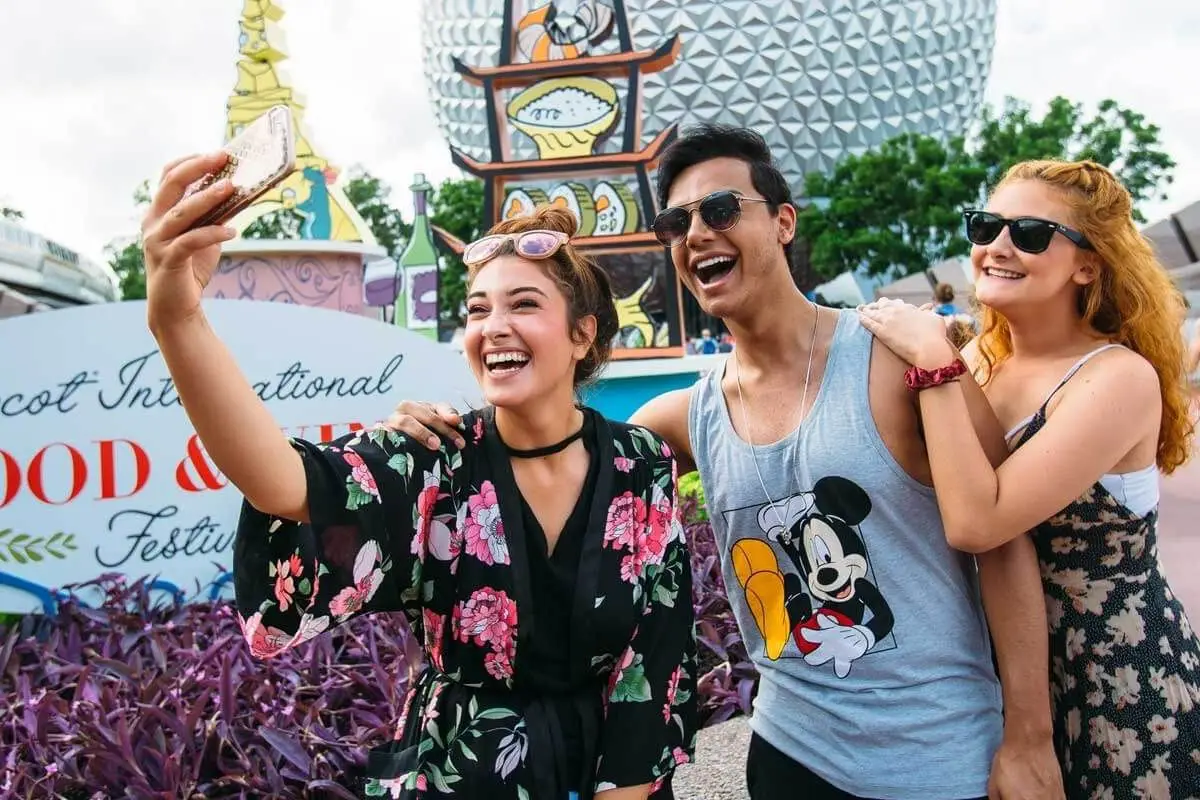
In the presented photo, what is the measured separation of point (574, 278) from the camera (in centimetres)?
202

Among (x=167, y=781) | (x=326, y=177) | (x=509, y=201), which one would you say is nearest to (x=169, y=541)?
(x=167, y=781)

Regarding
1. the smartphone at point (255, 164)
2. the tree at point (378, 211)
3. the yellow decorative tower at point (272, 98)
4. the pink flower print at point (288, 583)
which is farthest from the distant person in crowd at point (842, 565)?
the tree at point (378, 211)

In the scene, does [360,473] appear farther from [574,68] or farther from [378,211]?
[378,211]

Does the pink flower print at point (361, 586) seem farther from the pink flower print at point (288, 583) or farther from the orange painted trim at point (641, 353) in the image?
the orange painted trim at point (641, 353)

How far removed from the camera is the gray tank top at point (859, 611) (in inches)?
70.9

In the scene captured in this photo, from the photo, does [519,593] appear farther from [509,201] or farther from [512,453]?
[509,201]

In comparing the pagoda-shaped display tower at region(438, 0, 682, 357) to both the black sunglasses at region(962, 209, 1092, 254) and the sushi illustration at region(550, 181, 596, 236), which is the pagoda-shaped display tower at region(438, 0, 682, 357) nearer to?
the sushi illustration at region(550, 181, 596, 236)

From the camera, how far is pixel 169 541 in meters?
4.86

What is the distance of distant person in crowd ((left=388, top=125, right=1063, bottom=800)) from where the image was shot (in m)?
1.80

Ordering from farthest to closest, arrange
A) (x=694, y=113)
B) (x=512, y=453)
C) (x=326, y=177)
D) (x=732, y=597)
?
(x=694, y=113) → (x=326, y=177) → (x=732, y=597) → (x=512, y=453)

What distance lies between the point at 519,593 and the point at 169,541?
147 inches

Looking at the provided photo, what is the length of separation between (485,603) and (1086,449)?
3.71 feet

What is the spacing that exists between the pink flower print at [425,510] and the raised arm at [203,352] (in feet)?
0.82

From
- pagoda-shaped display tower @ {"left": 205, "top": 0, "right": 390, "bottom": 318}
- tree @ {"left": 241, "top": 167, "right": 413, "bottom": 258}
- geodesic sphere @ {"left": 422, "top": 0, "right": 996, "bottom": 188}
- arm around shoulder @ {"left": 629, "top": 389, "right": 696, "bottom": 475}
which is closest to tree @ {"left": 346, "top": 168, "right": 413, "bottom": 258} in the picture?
tree @ {"left": 241, "top": 167, "right": 413, "bottom": 258}
